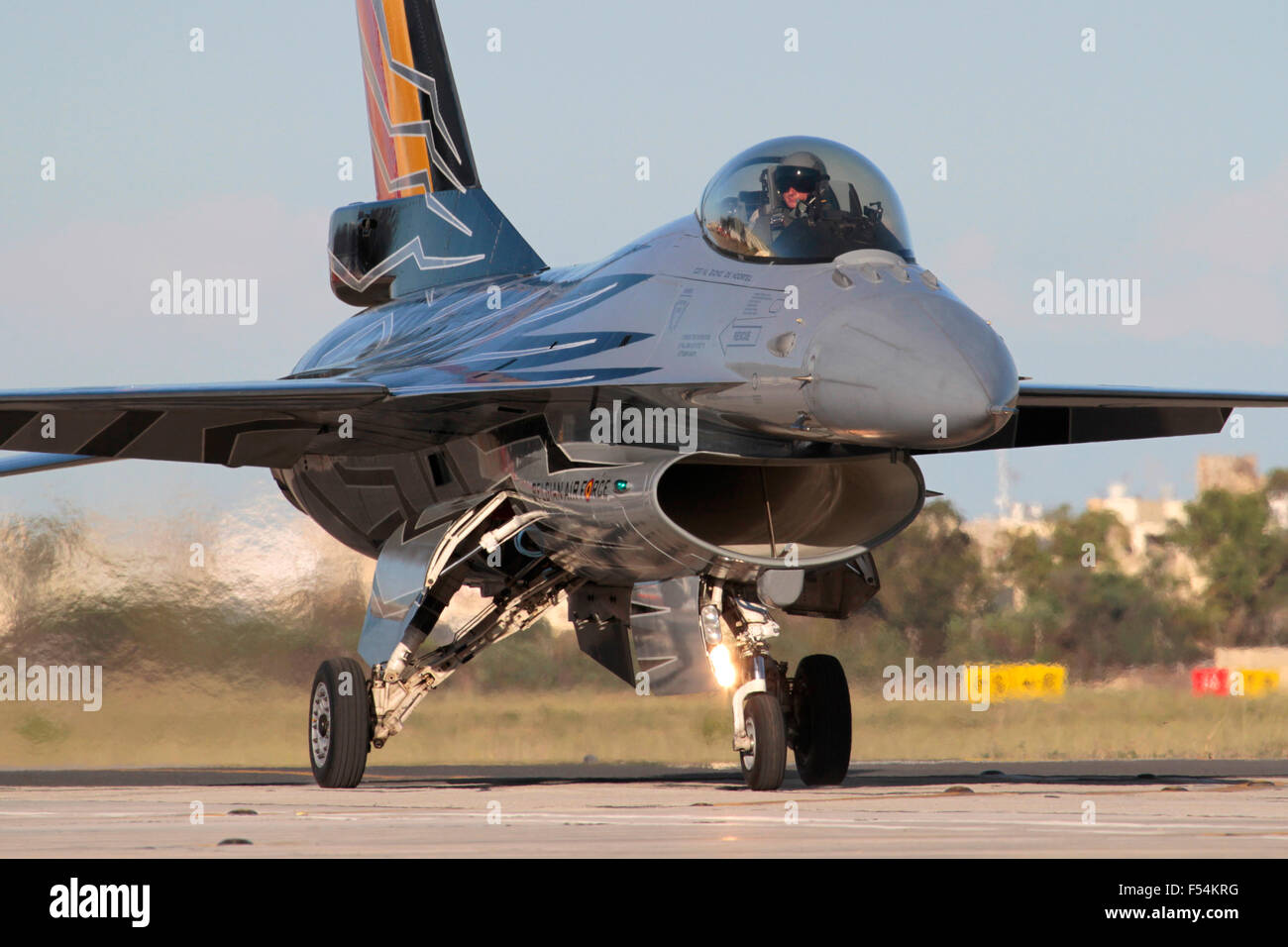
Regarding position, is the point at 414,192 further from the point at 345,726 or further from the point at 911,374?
the point at 911,374

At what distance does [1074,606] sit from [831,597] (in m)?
5.76

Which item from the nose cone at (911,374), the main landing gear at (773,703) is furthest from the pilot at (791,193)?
the main landing gear at (773,703)

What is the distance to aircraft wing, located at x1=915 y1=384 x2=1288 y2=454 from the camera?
42.2ft

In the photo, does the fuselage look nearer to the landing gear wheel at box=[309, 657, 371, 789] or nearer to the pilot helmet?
the pilot helmet

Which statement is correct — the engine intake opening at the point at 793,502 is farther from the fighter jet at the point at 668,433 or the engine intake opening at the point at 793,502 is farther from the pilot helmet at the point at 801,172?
the pilot helmet at the point at 801,172

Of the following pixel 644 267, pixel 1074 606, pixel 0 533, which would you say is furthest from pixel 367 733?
pixel 1074 606

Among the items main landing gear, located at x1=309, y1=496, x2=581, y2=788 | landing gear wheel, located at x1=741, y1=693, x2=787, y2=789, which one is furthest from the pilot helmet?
landing gear wheel, located at x1=741, y1=693, x2=787, y2=789

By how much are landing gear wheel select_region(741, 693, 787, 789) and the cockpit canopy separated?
2.55 meters

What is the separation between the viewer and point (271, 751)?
16.9 meters

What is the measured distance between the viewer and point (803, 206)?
10.5 meters

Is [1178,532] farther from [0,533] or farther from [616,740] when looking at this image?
[0,533]

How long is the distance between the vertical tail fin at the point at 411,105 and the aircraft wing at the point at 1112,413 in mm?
5870

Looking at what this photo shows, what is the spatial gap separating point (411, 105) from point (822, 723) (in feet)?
25.5

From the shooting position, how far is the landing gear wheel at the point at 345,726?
1230 cm
